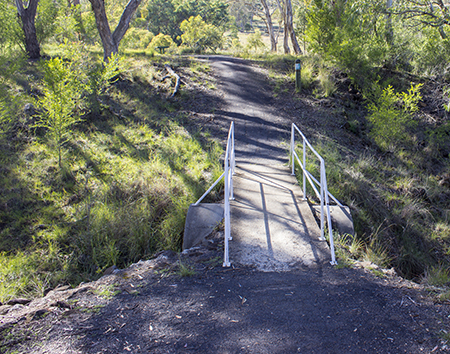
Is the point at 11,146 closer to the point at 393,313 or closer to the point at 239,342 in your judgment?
the point at 239,342

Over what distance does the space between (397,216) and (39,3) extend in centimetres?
1631

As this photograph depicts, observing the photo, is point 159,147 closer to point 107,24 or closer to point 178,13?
point 107,24

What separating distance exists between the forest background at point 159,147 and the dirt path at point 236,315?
2.32 feet

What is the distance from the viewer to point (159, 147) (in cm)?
848

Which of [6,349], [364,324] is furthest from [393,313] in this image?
[6,349]

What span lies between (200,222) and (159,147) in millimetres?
4061

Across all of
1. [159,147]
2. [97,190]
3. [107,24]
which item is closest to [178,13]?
[107,24]

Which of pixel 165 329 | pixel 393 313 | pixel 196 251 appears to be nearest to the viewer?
pixel 165 329

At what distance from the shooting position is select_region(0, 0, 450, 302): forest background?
5082 mm

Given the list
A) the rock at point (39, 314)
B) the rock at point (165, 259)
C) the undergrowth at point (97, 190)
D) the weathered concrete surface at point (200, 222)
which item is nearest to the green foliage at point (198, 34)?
the undergrowth at point (97, 190)

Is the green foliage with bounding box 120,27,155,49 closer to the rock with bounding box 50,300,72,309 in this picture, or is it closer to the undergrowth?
the undergrowth

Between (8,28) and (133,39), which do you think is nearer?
(8,28)

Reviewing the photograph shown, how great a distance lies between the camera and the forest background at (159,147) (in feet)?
16.7

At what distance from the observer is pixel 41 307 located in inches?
124
